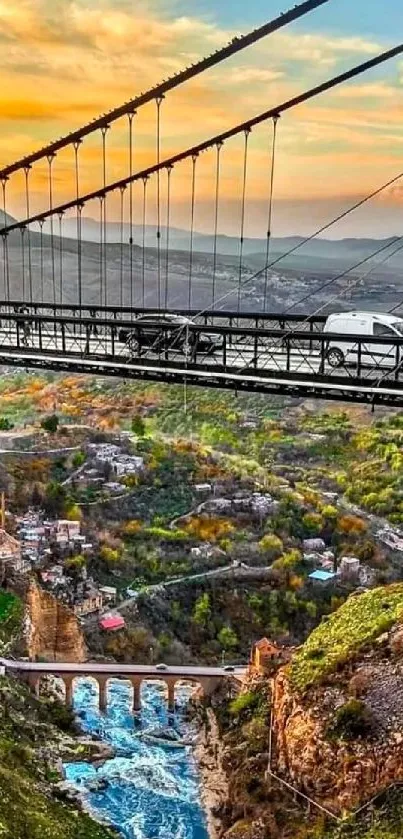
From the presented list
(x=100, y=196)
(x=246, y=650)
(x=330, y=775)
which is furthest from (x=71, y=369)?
(x=246, y=650)

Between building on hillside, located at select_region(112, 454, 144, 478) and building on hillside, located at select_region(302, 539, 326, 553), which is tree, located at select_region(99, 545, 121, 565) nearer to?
building on hillside, located at select_region(112, 454, 144, 478)

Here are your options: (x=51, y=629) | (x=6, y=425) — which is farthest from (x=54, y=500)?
(x=51, y=629)

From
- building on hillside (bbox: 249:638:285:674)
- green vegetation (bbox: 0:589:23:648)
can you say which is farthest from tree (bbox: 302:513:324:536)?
building on hillside (bbox: 249:638:285:674)

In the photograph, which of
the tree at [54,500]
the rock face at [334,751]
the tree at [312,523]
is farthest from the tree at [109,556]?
the rock face at [334,751]

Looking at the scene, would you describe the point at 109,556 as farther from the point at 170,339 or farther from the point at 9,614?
the point at 170,339

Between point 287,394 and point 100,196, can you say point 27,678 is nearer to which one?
point 100,196
